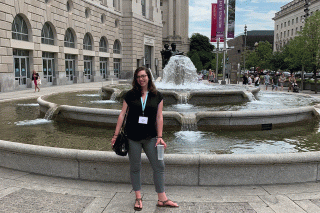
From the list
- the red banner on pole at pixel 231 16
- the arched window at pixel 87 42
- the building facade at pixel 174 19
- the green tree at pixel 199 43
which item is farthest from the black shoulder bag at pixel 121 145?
the green tree at pixel 199 43

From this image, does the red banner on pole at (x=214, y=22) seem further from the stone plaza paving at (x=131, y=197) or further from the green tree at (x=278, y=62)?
the stone plaza paving at (x=131, y=197)

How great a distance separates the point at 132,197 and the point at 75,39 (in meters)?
32.2

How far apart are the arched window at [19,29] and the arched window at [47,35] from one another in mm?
2561

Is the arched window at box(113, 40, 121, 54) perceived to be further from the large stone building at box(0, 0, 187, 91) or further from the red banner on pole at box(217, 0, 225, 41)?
the red banner on pole at box(217, 0, 225, 41)

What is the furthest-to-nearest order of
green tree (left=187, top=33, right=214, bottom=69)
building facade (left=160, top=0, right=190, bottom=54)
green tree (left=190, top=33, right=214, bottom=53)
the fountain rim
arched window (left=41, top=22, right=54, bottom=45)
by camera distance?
1. green tree (left=190, top=33, right=214, bottom=53)
2. green tree (left=187, top=33, right=214, bottom=69)
3. building facade (left=160, top=0, right=190, bottom=54)
4. arched window (left=41, top=22, right=54, bottom=45)
5. the fountain rim

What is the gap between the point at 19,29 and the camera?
2423 centimetres

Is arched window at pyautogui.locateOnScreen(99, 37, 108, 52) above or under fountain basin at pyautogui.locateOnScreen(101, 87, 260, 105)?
above

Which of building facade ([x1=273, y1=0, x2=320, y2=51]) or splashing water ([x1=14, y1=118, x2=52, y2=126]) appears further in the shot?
building facade ([x1=273, y1=0, x2=320, y2=51])

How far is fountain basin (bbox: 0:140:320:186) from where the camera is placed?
4570 mm

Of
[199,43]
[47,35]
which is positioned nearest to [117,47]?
[47,35]

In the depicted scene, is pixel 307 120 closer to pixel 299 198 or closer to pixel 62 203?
pixel 299 198

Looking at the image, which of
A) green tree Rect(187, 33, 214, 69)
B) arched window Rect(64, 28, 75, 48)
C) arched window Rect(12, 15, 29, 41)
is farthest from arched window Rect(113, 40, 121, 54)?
green tree Rect(187, 33, 214, 69)

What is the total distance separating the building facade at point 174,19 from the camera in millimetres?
87750

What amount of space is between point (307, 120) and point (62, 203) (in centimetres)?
763
